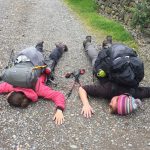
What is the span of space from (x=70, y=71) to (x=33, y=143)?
12.2 feet

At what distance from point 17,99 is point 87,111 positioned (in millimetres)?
1748

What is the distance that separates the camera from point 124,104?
363 inches

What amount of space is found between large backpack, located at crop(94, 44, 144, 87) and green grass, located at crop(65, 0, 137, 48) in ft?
12.2

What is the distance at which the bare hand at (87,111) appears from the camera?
9.41 m

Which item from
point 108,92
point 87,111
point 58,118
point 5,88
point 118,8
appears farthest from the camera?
point 118,8

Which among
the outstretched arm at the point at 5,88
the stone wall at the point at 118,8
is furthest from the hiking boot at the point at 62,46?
the stone wall at the point at 118,8

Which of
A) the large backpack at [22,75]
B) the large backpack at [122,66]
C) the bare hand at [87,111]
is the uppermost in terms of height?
the large backpack at [122,66]

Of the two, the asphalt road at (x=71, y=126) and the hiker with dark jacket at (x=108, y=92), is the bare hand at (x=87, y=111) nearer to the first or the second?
the hiker with dark jacket at (x=108, y=92)

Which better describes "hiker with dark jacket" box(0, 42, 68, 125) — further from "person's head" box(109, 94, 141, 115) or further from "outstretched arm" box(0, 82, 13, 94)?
"person's head" box(109, 94, 141, 115)

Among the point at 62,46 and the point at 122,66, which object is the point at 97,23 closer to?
the point at 62,46

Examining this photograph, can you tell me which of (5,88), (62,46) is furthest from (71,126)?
(62,46)

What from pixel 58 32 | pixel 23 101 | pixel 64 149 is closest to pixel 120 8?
pixel 58 32

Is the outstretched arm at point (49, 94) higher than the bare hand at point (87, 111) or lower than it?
higher

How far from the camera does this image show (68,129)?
29.3 ft
